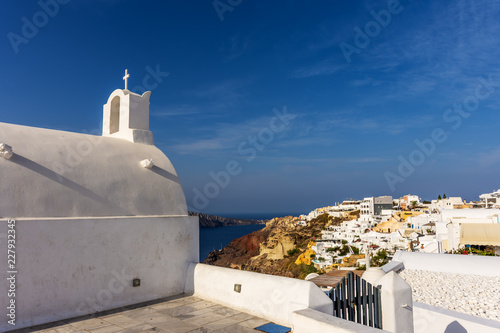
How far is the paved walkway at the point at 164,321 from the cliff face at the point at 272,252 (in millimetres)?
29811

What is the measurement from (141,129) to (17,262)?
3454 millimetres

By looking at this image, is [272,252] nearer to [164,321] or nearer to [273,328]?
[164,321]

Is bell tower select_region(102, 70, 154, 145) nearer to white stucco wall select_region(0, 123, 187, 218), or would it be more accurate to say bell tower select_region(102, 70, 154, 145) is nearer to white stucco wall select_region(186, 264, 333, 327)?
white stucco wall select_region(0, 123, 187, 218)

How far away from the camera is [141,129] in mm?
7188

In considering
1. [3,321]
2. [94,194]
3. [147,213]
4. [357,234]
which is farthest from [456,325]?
[357,234]

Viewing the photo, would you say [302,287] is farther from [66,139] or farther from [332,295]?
[66,139]

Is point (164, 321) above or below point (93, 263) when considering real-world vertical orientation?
below

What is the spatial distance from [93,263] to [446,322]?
279 inches

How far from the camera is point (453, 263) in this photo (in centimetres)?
1257

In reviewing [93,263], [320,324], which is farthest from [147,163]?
[320,324]

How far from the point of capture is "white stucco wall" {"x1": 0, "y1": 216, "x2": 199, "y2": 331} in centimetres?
461

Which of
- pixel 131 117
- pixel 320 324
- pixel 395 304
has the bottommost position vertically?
pixel 395 304

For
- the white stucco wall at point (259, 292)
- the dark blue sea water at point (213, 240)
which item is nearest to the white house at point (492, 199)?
the dark blue sea water at point (213, 240)

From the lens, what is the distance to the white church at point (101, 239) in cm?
456
